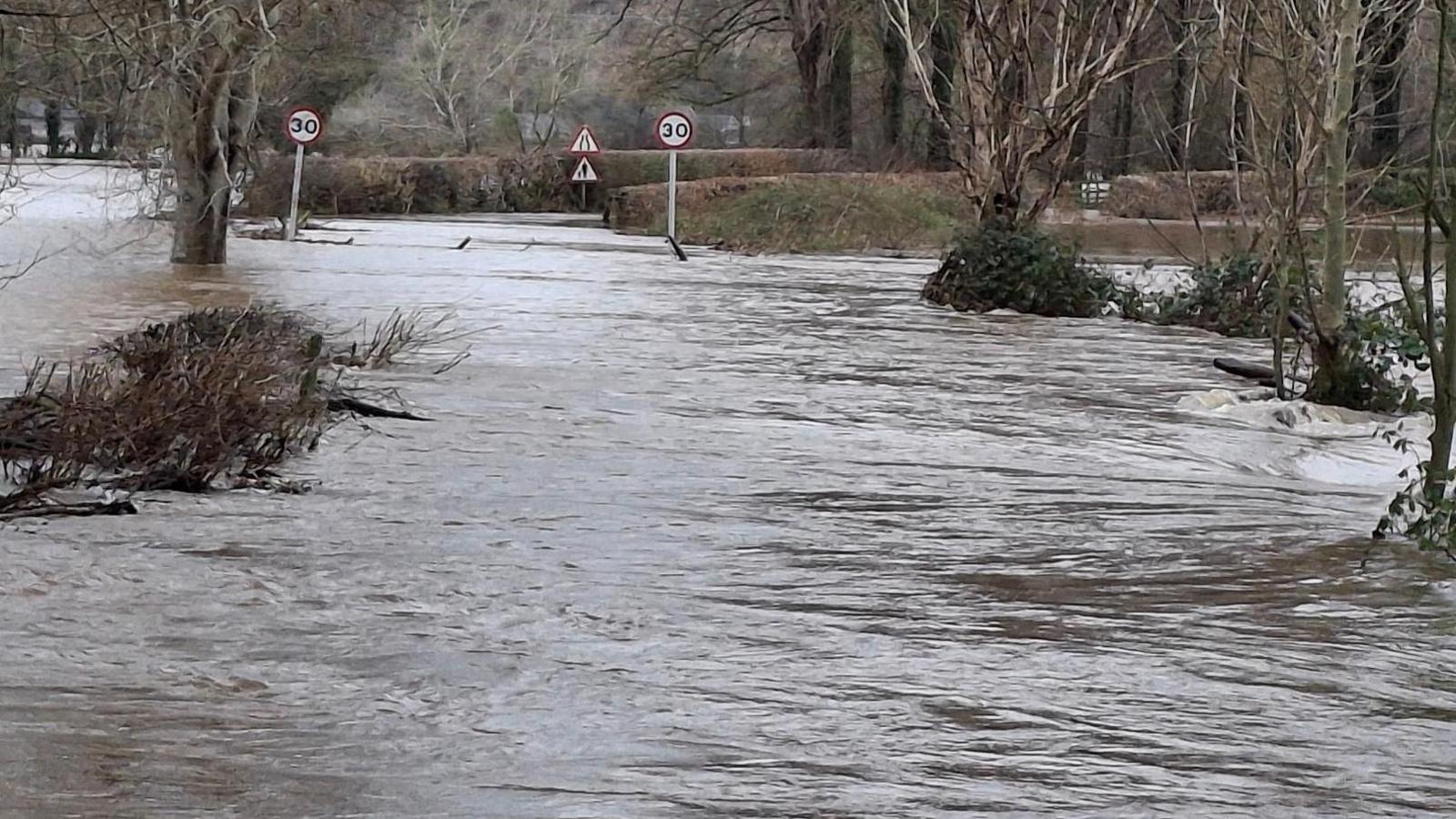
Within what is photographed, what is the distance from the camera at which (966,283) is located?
22.2 meters

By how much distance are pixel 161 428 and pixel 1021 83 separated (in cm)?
1461

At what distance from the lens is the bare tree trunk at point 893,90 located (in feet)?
159

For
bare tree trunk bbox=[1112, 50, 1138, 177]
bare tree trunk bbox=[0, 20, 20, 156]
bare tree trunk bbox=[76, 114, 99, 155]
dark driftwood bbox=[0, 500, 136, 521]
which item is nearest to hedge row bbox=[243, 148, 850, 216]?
bare tree trunk bbox=[76, 114, 99, 155]

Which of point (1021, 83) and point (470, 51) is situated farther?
point (470, 51)

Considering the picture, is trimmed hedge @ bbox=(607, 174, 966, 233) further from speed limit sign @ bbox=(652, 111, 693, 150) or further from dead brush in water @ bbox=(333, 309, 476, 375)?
dead brush in water @ bbox=(333, 309, 476, 375)

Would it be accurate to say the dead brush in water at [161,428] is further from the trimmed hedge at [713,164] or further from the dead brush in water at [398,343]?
the trimmed hedge at [713,164]

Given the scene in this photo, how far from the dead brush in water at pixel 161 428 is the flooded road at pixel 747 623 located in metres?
0.33

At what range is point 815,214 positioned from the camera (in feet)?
113

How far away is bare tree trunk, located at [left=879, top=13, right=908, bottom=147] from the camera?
48.4m

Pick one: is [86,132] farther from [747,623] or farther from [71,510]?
[747,623]

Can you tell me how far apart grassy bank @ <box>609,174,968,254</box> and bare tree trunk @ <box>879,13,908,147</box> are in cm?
1077

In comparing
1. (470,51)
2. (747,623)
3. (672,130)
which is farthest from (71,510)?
(470,51)

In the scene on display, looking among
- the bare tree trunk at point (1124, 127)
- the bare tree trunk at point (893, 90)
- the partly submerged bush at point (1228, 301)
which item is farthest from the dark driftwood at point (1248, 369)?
the bare tree trunk at point (1124, 127)

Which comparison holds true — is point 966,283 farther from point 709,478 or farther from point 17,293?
point 709,478
